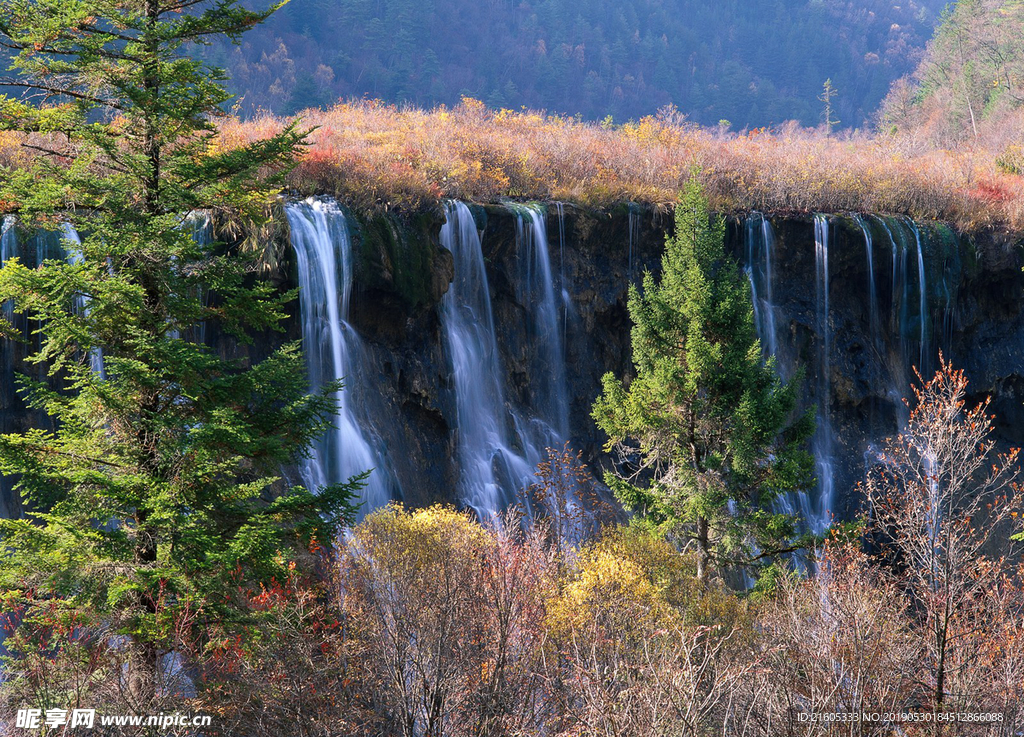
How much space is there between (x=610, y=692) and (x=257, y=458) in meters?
4.59

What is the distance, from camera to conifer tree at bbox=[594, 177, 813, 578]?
51.9 feet

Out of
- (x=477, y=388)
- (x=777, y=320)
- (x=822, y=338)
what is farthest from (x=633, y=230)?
(x=477, y=388)

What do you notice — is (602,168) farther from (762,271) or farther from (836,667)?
(836,667)

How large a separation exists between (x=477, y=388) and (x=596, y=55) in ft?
273

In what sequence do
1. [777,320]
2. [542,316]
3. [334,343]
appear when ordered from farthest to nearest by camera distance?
[777,320] < [542,316] < [334,343]

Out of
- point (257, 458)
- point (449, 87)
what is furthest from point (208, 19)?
point (449, 87)

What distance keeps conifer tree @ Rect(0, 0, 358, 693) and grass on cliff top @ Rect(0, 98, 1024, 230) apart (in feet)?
42.2

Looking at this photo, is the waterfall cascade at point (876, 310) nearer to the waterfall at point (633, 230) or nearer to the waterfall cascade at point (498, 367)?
the waterfall at point (633, 230)

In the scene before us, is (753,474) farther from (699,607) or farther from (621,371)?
(621,371)

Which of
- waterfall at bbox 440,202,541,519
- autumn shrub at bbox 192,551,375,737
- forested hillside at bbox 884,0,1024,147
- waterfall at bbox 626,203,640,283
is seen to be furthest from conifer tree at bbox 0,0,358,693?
forested hillside at bbox 884,0,1024,147

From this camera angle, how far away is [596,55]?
9825 centimetres

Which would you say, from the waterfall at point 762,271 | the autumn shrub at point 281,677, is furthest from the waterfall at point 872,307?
the autumn shrub at point 281,677

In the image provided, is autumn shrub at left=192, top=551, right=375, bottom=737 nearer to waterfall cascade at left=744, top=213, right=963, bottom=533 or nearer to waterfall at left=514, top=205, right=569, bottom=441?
waterfall at left=514, top=205, right=569, bottom=441

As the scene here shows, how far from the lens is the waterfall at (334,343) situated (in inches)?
776
